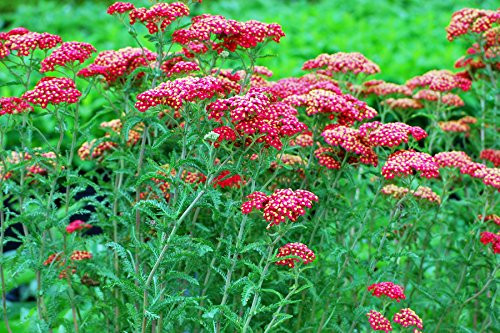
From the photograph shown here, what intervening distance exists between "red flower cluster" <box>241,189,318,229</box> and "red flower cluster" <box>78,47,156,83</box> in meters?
1.20

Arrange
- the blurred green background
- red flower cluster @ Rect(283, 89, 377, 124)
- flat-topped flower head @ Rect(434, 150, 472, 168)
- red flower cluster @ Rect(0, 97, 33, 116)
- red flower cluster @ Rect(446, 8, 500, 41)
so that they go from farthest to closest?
the blurred green background → red flower cluster @ Rect(446, 8, 500, 41) → flat-topped flower head @ Rect(434, 150, 472, 168) → red flower cluster @ Rect(283, 89, 377, 124) → red flower cluster @ Rect(0, 97, 33, 116)

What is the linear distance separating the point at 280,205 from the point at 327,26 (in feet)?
35.7

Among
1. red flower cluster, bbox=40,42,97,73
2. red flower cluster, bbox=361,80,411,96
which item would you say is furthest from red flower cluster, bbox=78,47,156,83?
red flower cluster, bbox=361,80,411,96

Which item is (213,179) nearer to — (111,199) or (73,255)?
(111,199)

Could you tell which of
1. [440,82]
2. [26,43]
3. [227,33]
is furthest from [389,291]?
[26,43]

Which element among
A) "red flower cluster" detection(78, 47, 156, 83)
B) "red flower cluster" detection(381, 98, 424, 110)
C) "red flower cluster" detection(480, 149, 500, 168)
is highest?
"red flower cluster" detection(78, 47, 156, 83)

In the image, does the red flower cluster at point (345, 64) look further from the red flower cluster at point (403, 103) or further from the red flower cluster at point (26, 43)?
the red flower cluster at point (26, 43)

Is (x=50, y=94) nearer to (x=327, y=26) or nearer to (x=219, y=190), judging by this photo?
(x=219, y=190)

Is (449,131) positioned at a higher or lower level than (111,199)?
higher

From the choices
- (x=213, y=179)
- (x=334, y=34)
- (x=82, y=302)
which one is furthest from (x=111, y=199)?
(x=334, y=34)

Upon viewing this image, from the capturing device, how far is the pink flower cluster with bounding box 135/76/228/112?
3471 millimetres

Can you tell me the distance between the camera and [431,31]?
13.4 m

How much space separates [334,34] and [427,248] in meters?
8.47

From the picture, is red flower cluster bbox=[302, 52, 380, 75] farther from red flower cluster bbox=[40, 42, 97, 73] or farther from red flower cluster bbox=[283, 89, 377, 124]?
red flower cluster bbox=[40, 42, 97, 73]
